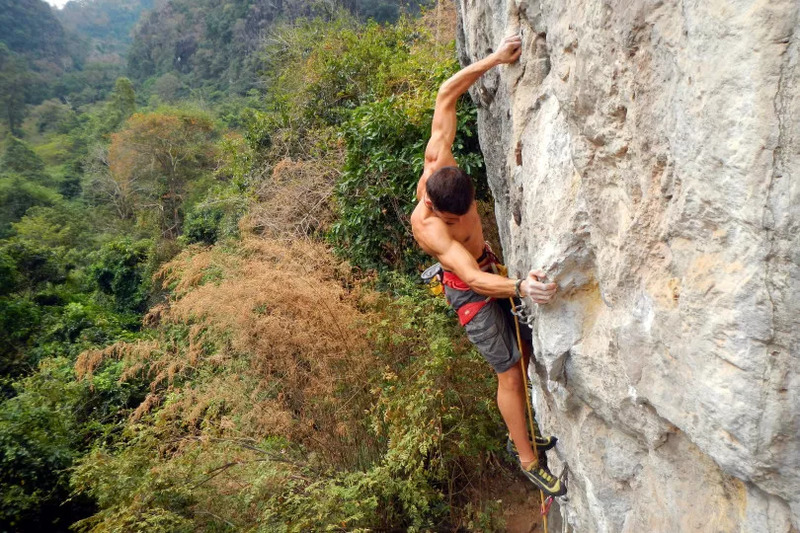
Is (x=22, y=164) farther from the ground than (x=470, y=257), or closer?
farther from the ground

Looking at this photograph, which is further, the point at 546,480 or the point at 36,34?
the point at 36,34

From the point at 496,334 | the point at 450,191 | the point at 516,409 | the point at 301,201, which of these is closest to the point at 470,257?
the point at 450,191

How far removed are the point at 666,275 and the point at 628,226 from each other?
0.22 meters

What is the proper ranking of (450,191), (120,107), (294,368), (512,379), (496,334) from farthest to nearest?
(120,107) → (294,368) → (512,379) → (496,334) → (450,191)

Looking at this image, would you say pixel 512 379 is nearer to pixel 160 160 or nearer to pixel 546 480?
pixel 546 480

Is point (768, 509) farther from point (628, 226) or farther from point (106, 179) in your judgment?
point (106, 179)

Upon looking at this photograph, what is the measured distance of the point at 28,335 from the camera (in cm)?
866

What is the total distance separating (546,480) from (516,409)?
391 mm

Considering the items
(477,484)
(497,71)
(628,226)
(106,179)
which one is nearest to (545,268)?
(628,226)

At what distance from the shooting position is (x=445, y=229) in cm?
254

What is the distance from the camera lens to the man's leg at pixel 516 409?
271cm

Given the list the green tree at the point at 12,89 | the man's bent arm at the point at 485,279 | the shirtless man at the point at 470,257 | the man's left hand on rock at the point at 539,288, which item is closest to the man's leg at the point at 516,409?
the shirtless man at the point at 470,257

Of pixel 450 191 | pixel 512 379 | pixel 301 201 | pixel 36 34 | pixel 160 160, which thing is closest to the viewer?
pixel 450 191

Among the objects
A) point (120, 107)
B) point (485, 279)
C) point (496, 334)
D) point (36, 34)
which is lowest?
point (496, 334)
